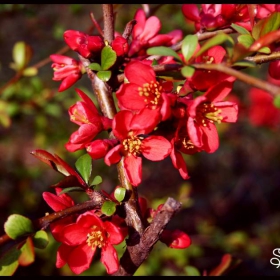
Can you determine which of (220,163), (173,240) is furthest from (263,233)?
(173,240)

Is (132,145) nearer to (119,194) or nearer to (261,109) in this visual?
(119,194)

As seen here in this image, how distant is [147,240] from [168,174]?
2.52 meters

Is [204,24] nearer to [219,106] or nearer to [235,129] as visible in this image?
[219,106]

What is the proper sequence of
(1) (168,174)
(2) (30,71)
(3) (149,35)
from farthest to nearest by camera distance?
(1) (168,174) → (2) (30,71) → (3) (149,35)

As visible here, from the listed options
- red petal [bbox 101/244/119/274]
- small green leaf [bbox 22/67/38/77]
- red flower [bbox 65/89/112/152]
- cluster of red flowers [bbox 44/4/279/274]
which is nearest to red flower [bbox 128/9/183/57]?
cluster of red flowers [bbox 44/4/279/274]

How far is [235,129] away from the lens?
2.96 meters

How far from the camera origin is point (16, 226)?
2.16ft

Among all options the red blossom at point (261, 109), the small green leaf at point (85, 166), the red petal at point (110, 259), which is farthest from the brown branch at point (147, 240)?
the red blossom at point (261, 109)

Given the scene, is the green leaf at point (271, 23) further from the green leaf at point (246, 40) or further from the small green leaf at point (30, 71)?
the small green leaf at point (30, 71)

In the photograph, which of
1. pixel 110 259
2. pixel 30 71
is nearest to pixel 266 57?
pixel 110 259

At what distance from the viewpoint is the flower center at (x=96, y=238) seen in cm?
75

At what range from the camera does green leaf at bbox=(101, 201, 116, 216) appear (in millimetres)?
697

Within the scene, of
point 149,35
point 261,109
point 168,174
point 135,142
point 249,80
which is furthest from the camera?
point 168,174

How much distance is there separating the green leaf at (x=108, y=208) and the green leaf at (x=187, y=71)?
10.5 inches
